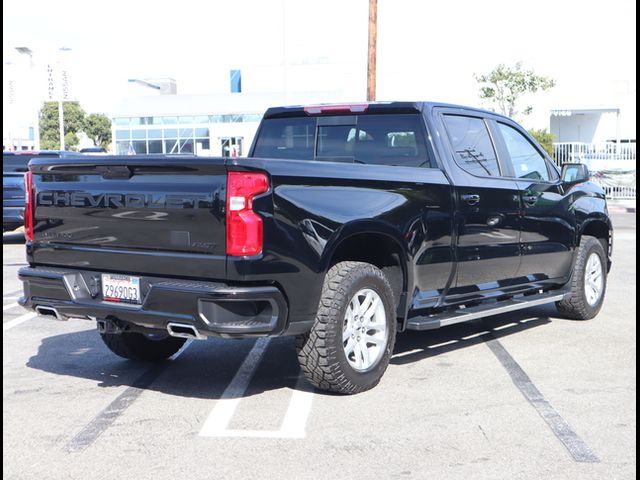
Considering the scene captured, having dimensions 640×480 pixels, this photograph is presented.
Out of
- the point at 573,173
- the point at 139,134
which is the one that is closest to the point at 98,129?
the point at 139,134

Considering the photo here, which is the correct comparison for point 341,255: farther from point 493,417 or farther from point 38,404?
point 38,404

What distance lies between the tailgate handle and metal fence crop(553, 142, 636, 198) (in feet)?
90.4

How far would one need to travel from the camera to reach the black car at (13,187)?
17.1 metres

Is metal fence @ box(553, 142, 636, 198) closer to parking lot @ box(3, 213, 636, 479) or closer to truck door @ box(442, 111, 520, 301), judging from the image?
parking lot @ box(3, 213, 636, 479)

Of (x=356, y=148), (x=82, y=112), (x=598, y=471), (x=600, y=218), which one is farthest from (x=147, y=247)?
(x=82, y=112)

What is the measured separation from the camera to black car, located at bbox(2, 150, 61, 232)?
17.1 meters

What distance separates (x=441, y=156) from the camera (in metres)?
6.86

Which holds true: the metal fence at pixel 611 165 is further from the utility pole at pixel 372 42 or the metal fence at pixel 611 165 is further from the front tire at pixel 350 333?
the front tire at pixel 350 333

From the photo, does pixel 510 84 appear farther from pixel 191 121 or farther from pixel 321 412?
pixel 321 412

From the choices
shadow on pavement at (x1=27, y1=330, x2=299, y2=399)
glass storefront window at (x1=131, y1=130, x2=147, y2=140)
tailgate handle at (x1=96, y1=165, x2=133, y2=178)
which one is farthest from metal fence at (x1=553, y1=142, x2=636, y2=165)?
glass storefront window at (x1=131, y1=130, x2=147, y2=140)

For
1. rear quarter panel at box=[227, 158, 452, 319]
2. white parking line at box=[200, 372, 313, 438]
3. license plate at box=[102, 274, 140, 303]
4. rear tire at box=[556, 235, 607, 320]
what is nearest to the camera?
white parking line at box=[200, 372, 313, 438]

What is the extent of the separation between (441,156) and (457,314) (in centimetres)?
120

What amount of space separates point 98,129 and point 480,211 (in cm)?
9664

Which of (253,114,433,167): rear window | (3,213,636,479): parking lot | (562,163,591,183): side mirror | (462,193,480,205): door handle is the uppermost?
(253,114,433,167): rear window
